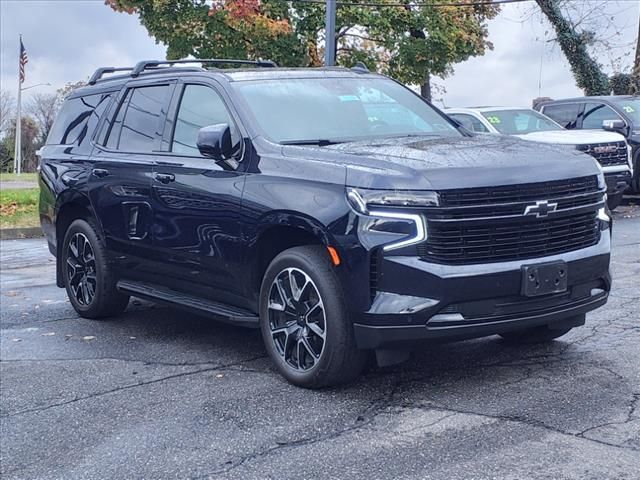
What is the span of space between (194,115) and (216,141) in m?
0.84

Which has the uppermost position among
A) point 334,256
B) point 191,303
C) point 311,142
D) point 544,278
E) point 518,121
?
point 518,121

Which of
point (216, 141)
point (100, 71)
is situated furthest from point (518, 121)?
point (216, 141)

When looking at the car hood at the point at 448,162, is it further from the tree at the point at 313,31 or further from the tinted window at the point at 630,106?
the tree at the point at 313,31

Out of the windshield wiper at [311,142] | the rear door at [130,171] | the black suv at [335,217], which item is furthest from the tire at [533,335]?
the rear door at [130,171]

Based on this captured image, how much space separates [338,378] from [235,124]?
5.89 feet

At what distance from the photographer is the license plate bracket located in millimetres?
4688

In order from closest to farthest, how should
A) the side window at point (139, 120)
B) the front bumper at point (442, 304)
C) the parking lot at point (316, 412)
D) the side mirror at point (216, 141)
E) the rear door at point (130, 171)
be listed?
the parking lot at point (316, 412) → the front bumper at point (442, 304) → the side mirror at point (216, 141) → the rear door at point (130, 171) → the side window at point (139, 120)

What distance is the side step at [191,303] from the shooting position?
5.58 m

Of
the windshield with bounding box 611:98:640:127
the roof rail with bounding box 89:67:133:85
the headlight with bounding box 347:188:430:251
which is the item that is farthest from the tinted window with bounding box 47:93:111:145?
the windshield with bounding box 611:98:640:127

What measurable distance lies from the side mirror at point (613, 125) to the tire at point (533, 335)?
10264mm

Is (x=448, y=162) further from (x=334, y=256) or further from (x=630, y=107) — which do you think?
(x=630, y=107)

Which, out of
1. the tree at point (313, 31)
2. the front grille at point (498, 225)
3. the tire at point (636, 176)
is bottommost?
the tire at point (636, 176)

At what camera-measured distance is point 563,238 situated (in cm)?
495

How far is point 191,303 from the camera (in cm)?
606
